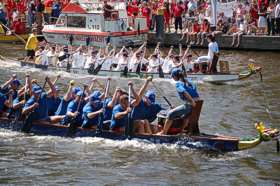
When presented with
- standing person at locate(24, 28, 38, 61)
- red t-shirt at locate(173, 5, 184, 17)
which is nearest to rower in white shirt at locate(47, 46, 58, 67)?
standing person at locate(24, 28, 38, 61)

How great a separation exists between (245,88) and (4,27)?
17.8m

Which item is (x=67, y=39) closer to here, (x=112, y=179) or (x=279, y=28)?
(x=279, y=28)

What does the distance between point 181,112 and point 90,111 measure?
2.61 m

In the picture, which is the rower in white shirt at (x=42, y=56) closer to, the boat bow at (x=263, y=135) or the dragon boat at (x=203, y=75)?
the dragon boat at (x=203, y=75)

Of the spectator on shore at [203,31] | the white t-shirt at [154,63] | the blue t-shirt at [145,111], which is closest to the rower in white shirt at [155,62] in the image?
the white t-shirt at [154,63]

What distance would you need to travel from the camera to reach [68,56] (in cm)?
2958

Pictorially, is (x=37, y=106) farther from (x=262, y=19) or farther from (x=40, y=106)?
(x=262, y=19)

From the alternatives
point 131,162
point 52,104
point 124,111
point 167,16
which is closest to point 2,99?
point 52,104

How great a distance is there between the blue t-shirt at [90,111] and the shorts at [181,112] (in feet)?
7.16

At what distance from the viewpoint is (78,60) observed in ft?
96.5

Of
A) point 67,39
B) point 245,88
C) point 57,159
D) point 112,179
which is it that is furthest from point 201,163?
point 67,39

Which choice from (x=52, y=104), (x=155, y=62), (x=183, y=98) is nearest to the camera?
(x=183, y=98)

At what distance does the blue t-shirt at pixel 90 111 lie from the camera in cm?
1762

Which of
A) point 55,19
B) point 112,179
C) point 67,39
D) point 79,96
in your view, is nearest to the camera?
point 112,179
